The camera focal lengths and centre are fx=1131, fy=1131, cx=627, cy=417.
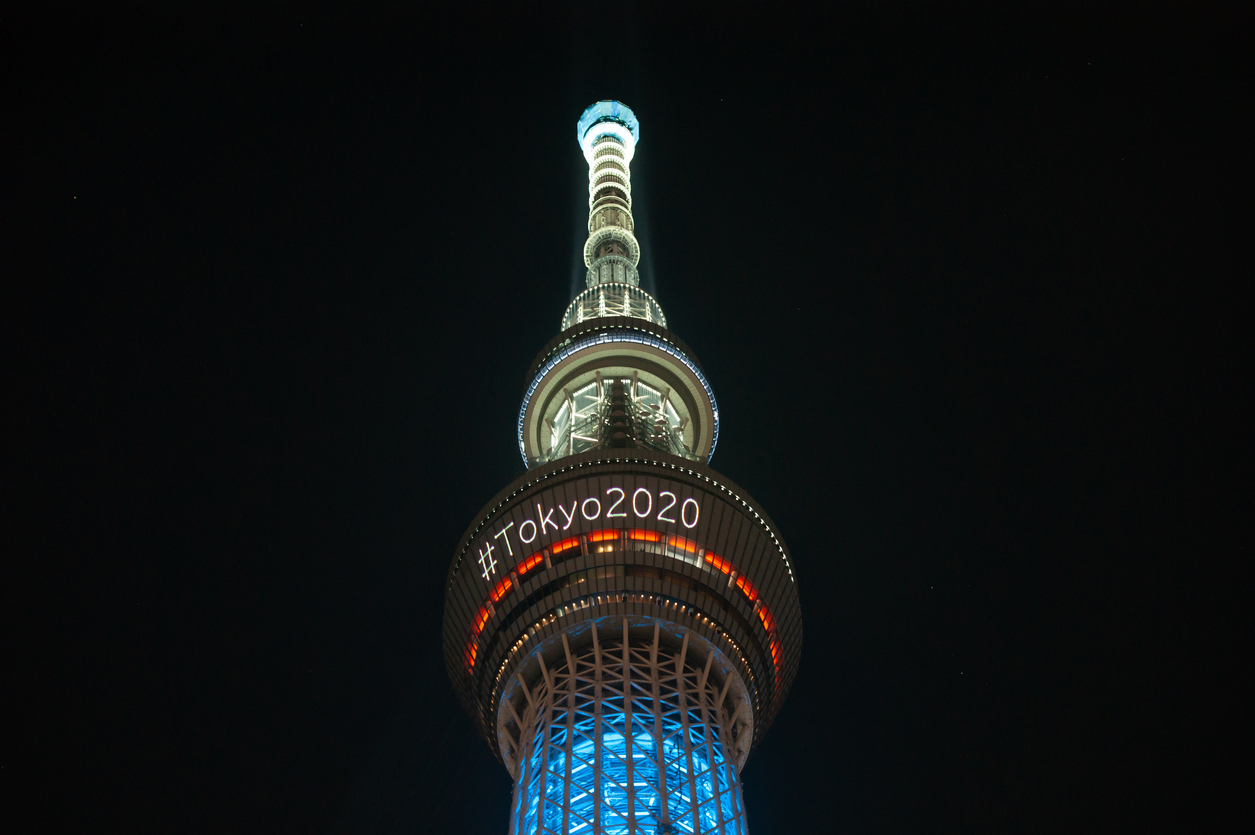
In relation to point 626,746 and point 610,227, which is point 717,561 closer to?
point 626,746

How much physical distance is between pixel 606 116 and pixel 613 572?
129 feet

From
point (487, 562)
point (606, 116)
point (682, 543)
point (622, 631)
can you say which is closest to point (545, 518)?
point (487, 562)

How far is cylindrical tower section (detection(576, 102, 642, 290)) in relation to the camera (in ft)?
212

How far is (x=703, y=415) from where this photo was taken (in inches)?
2215

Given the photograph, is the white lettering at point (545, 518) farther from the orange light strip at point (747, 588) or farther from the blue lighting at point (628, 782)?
the orange light strip at point (747, 588)

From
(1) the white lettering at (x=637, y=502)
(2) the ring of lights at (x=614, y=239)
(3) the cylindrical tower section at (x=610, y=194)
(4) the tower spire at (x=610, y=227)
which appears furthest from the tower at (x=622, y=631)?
(2) the ring of lights at (x=614, y=239)

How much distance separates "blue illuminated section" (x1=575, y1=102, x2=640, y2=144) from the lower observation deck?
34.5m

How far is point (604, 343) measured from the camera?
54500 mm

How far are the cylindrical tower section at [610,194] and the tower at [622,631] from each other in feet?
70.3

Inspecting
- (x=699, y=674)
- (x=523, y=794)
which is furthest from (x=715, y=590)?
(x=523, y=794)

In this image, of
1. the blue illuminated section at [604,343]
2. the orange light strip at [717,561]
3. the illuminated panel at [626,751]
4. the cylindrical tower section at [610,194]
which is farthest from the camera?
the cylindrical tower section at [610,194]

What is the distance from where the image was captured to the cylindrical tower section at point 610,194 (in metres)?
64.8

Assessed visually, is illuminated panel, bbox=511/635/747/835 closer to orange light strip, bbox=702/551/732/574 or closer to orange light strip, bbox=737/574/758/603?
orange light strip, bbox=737/574/758/603

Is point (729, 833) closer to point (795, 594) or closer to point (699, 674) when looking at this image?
point (699, 674)
